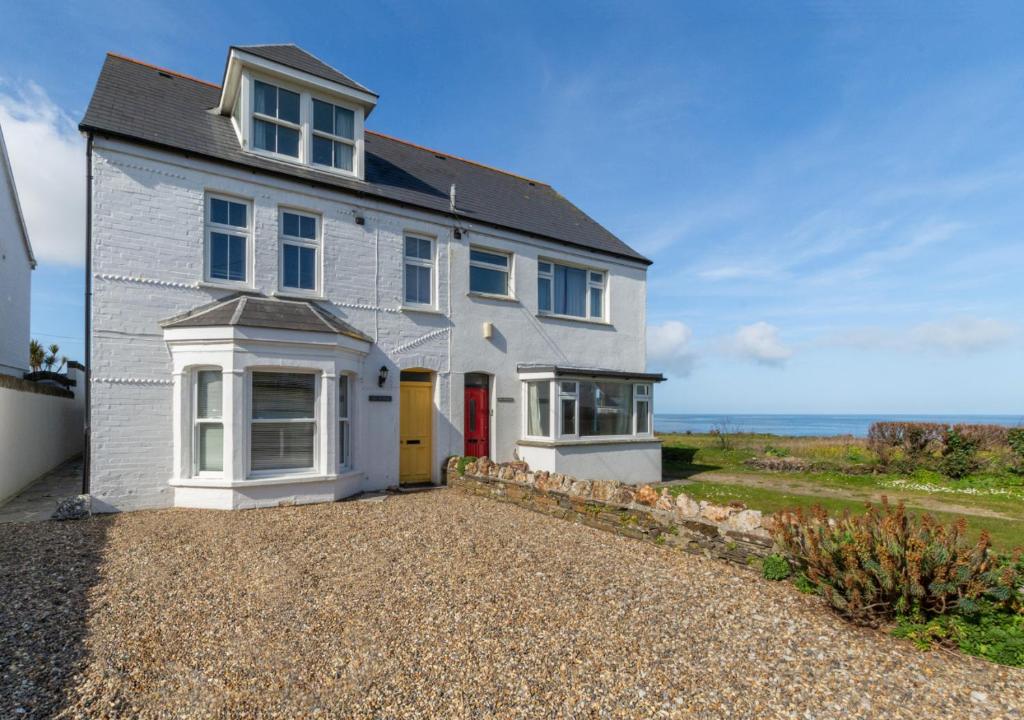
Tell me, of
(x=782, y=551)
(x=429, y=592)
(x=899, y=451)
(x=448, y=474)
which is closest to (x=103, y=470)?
(x=448, y=474)

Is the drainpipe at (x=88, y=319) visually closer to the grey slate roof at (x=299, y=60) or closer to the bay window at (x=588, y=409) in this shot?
the grey slate roof at (x=299, y=60)

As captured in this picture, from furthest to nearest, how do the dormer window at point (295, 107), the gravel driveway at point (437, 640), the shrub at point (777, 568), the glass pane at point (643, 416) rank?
the glass pane at point (643, 416), the dormer window at point (295, 107), the shrub at point (777, 568), the gravel driveway at point (437, 640)

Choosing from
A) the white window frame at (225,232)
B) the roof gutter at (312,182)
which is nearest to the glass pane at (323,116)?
the roof gutter at (312,182)

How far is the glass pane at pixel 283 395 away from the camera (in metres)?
9.26

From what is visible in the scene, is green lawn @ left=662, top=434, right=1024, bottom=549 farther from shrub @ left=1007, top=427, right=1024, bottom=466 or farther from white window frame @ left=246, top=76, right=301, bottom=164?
white window frame @ left=246, top=76, right=301, bottom=164

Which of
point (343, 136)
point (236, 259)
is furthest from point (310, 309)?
point (343, 136)

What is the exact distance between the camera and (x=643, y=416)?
46.7 feet

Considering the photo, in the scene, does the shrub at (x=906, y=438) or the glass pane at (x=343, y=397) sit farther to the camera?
the shrub at (x=906, y=438)

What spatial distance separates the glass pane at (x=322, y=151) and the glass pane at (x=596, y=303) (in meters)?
7.63

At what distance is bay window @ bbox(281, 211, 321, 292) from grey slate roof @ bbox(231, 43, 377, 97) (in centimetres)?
284

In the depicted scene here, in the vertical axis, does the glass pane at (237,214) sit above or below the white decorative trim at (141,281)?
above

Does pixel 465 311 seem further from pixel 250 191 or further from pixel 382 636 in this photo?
pixel 382 636

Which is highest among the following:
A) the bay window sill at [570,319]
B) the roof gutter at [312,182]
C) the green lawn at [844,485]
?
the roof gutter at [312,182]

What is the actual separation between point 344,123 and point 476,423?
23.5 feet
